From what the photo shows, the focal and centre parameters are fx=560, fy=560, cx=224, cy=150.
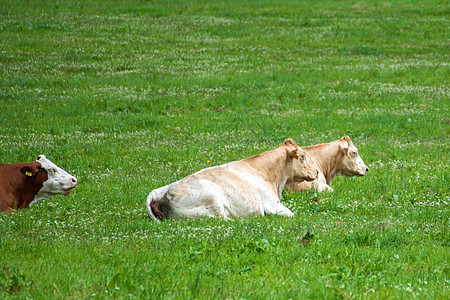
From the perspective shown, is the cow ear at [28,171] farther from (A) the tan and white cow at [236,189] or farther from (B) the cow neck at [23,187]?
(A) the tan and white cow at [236,189]

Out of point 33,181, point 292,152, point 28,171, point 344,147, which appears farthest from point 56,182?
point 344,147

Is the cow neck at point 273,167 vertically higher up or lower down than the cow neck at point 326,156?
higher up

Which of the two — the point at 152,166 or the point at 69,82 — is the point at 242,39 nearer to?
the point at 69,82

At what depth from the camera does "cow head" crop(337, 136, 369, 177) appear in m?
13.9

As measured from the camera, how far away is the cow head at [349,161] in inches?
548

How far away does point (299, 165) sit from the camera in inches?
467

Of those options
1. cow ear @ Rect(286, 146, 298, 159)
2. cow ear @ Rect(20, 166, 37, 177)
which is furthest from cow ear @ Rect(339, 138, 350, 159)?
cow ear @ Rect(20, 166, 37, 177)

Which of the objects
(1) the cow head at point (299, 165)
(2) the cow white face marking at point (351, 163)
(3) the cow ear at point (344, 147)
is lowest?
(2) the cow white face marking at point (351, 163)

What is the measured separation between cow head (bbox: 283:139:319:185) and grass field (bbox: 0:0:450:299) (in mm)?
548

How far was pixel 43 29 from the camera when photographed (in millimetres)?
36406

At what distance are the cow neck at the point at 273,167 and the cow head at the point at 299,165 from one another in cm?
16

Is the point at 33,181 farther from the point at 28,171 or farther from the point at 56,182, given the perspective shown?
the point at 56,182

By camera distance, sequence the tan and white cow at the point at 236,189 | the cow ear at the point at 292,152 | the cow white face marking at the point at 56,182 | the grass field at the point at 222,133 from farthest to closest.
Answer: the cow ear at the point at 292,152
the cow white face marking at the point at 56,182
the tan and white cow at the point at 236,189
the grass field at the point at 222,133

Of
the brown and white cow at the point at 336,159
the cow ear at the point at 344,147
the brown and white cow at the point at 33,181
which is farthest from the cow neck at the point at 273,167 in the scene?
the brown and white cow at the point at 33,181
